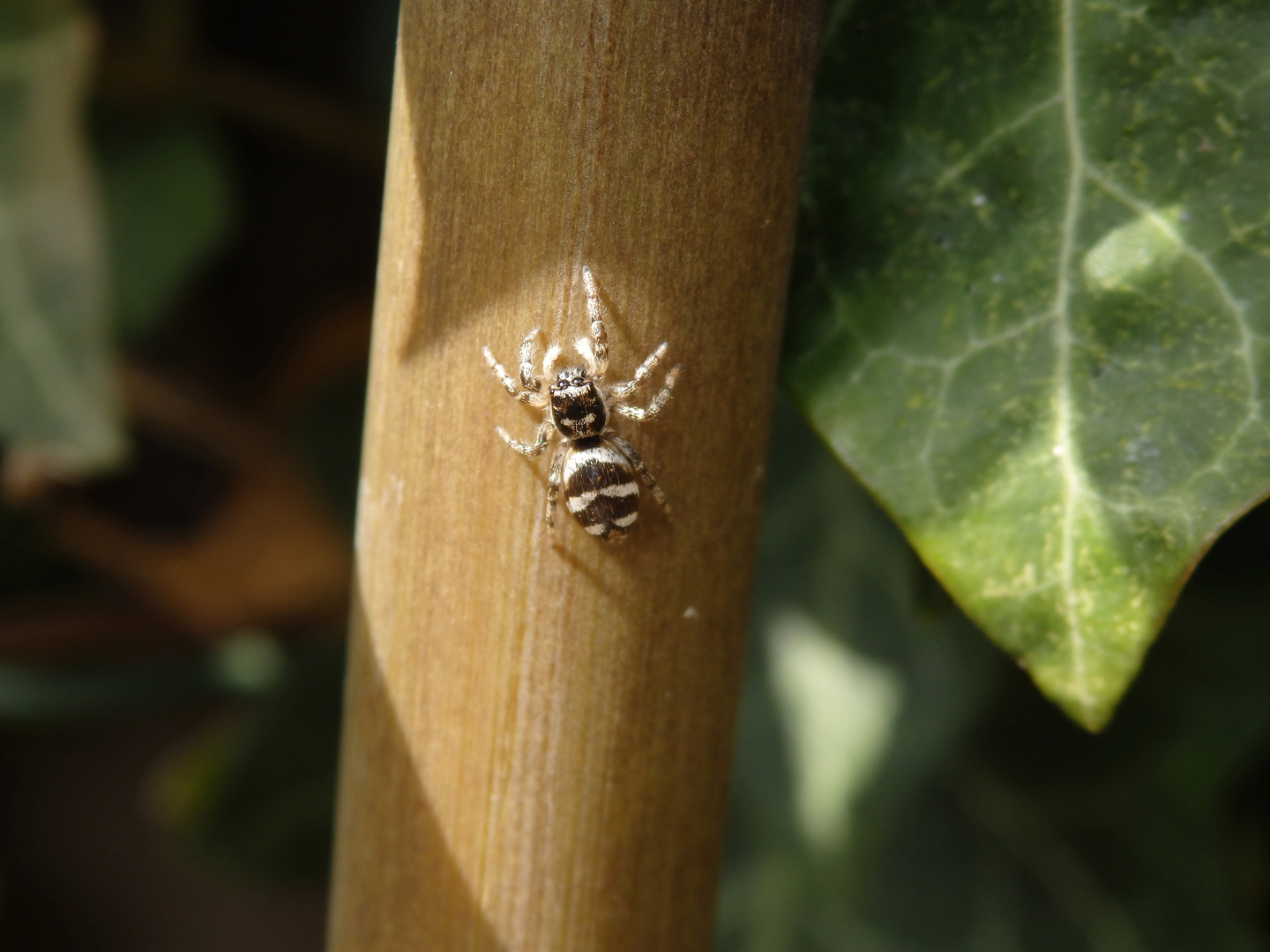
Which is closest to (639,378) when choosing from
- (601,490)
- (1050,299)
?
(601,490)

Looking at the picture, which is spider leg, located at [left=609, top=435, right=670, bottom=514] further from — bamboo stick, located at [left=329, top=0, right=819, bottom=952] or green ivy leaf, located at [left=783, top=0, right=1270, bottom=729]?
green ivy leaf, located at [left=783, top=0, right=1270, bottom=729]

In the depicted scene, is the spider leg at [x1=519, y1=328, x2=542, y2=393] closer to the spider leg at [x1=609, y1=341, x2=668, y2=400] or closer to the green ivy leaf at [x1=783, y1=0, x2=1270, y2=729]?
the spider leg at [x1=609, y1=341, x2=668, y2=400]

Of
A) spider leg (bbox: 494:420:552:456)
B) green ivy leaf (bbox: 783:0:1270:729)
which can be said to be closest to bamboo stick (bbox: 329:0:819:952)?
spider leg (bbox: 494:420:552:456)

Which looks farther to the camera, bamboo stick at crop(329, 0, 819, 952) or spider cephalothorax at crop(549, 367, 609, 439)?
spider cephalothorax at crop(549, 367, 609, 439)

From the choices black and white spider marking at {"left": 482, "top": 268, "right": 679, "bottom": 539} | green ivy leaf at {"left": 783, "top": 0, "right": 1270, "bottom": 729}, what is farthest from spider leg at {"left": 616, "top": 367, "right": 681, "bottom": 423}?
green ivy leaf at {"left": 783, "top": 0, "right": 1270, "bottom": 729}

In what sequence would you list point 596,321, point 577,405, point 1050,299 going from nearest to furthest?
point 596,321, point 1050,299, point 577,405

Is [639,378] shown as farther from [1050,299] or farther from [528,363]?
[1050,299]

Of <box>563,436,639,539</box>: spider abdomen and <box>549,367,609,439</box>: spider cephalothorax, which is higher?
<box>549,367,609,439</box>: spider cephalothorax

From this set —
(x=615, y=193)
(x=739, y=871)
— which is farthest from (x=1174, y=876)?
(x=615, y=193)
